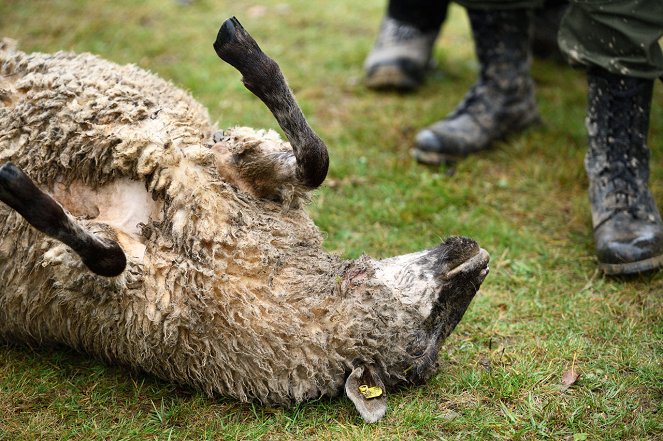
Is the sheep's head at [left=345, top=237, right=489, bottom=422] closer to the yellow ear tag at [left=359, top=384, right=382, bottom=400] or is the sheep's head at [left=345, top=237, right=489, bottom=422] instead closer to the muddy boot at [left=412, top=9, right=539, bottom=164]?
the yellow ear tag at [left=359, top=384, right=382, bottom=400]

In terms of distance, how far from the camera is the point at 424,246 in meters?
3.15

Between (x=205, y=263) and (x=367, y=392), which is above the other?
(x=205, y=263)

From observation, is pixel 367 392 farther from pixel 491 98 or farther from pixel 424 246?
pixel 491 98

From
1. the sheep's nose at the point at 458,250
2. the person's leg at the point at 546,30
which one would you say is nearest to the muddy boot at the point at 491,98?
the person's leg at the point at 546,30

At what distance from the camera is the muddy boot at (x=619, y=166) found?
2.91 metres

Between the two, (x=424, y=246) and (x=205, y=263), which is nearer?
(x=205, y=263)

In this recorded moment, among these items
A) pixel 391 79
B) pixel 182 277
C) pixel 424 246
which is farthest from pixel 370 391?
pixel 391 79

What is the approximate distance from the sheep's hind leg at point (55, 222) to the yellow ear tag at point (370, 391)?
2.57ft

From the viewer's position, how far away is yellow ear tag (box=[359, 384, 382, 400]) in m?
2.07

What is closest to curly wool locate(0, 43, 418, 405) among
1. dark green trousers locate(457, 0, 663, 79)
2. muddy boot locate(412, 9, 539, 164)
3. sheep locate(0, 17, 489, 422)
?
sheep locate(0, 17, 489, 422)

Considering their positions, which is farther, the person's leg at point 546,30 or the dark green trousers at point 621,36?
the person's leg at point 546,30

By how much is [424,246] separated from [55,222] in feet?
5.62

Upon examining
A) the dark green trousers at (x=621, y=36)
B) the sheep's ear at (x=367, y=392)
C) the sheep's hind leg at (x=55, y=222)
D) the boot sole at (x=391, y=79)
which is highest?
the sheep's hind leg at (x=55, y=222)

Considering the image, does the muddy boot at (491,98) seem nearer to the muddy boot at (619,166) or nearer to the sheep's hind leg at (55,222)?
the muddy boot at (619,166)
